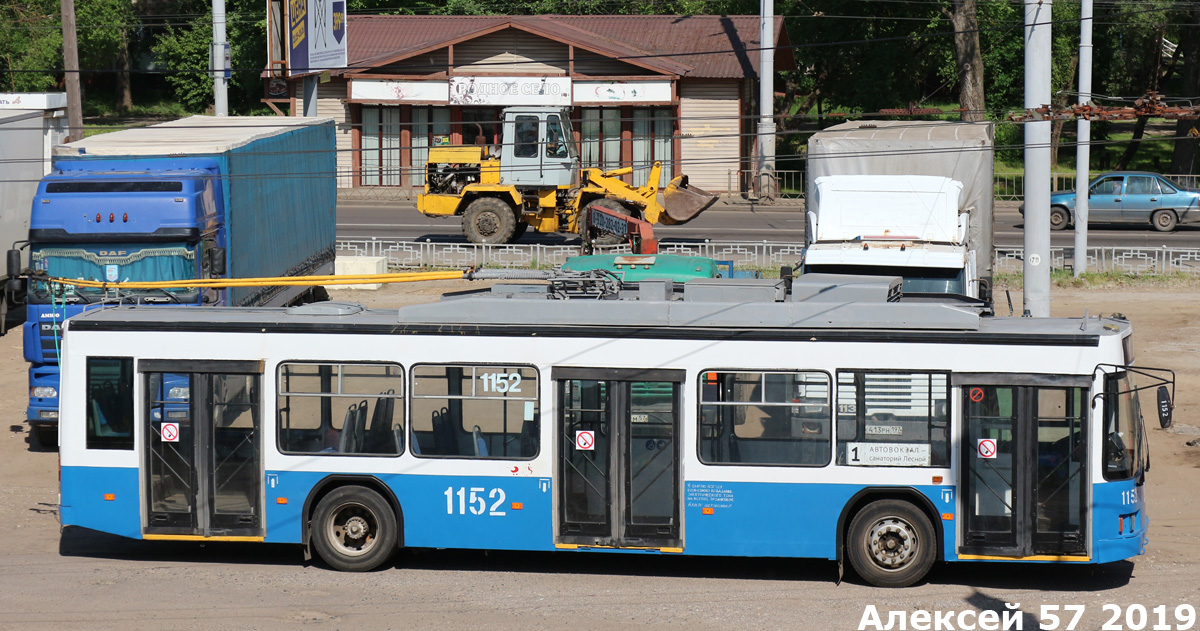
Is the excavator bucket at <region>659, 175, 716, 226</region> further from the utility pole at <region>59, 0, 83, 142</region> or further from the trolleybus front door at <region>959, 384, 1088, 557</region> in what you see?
the trolleybus front door at <region>959, 384, 1088, 557</region>

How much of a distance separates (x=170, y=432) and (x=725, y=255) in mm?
18800

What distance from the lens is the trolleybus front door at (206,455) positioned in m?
11.8

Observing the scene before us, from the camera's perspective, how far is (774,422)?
11.3 metres

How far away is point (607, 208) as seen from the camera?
2803 centimetres

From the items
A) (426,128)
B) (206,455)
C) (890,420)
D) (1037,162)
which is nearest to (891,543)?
(890,420)

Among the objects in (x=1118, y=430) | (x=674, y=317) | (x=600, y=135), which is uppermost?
(x=600, y=135)

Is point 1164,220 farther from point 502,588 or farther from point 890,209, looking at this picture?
point 502,588

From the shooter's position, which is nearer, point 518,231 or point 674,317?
point 674,317

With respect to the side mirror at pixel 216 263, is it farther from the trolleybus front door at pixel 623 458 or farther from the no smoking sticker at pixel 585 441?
the no smoking sticker at pixel 585 441

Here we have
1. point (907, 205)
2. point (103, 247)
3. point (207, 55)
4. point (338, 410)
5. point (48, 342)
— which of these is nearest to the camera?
point (338, 410)

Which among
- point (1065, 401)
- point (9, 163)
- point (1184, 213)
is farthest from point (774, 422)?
point (1184, 213)

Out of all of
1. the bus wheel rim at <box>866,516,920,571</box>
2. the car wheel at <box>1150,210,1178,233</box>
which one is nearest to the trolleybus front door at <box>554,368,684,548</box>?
the bus wheel rim at <box>866,516,920,571</box>

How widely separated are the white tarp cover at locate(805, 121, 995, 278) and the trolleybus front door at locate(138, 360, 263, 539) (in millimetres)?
9313

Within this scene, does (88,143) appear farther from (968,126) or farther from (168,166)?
(968,126)
